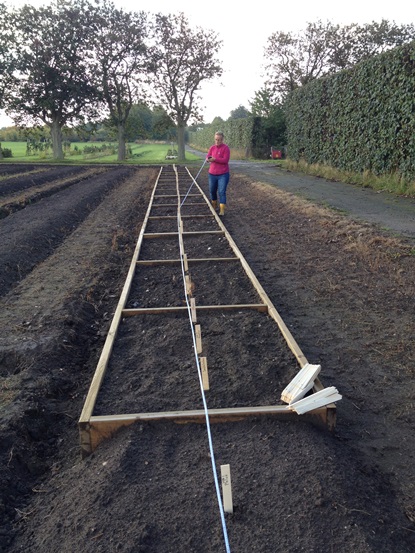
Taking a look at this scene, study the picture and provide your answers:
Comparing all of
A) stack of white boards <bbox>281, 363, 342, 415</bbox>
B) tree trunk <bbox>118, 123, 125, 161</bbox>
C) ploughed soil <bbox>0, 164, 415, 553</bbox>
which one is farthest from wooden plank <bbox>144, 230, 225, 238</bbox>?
tree trunk <bbox>118, 123, 125, 161</bbox>

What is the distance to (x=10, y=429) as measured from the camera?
3150 mm

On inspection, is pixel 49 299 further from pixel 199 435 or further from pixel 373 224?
pixel 373 224

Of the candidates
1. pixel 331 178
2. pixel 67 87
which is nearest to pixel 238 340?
pixel 331 178

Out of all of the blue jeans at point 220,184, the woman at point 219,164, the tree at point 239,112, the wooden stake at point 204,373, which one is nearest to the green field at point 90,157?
the blue jeans at point 220,184

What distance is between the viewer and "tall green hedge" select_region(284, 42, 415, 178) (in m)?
12.4

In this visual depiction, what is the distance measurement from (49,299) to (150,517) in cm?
373

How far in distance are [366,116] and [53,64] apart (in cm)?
2814

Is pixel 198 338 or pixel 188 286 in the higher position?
pixel 198 338

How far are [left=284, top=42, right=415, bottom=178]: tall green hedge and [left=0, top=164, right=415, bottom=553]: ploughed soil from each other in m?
6.74

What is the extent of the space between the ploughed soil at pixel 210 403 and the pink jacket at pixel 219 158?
3.05 m

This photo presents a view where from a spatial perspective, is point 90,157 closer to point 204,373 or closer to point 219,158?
point 219,158

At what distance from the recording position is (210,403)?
3.26m

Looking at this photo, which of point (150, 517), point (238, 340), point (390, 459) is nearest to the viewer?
point (150, 517)

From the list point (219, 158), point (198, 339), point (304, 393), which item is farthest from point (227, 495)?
point (219, 158)
